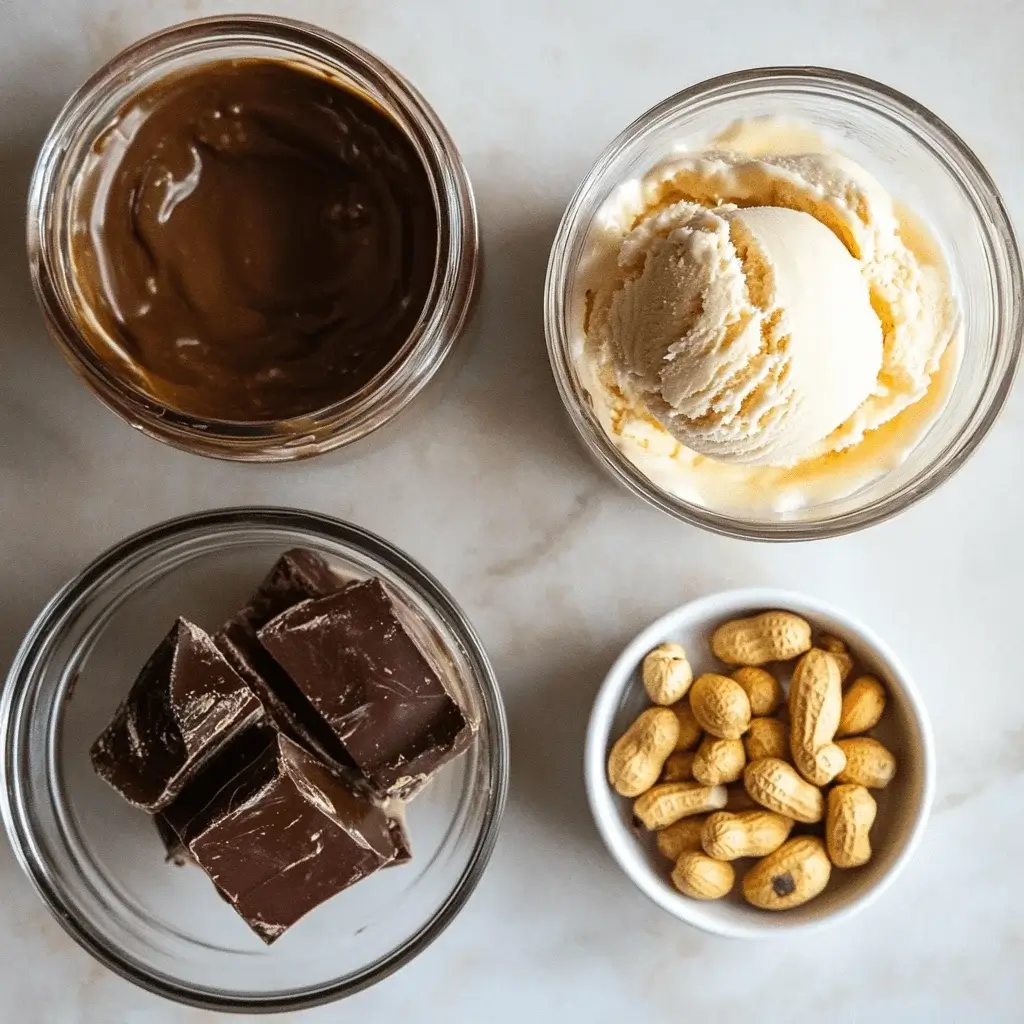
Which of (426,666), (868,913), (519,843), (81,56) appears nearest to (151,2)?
(81,56)

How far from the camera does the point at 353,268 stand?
85 cm

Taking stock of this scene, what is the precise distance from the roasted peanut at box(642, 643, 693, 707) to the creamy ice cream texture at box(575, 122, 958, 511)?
16 centimetres

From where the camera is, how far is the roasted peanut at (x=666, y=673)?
0.95m

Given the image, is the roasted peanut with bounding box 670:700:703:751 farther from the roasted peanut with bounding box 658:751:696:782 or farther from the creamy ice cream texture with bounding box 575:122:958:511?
the creamy ice cream texture with bounding box 575:122:958:511

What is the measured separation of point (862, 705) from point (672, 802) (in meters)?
0.19

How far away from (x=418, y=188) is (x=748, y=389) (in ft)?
0.98

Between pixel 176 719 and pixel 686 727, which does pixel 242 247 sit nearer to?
pixel 176 719

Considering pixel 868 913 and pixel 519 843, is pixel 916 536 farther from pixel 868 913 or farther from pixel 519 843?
pixel 519 843

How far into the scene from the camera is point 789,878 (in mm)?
946

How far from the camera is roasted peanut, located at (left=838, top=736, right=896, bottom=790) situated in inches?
37.8

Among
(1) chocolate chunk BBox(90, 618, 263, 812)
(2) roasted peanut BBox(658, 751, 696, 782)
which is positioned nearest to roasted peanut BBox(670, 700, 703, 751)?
(2) roasted peanut BBox(658, 751, 696, 782)

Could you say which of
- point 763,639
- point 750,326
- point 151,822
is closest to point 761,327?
point 750,326

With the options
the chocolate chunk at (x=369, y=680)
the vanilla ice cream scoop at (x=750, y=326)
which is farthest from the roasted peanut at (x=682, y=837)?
the vanilla ice cream scoop at (x=750, y=326)

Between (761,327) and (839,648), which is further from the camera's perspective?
(839,648)
